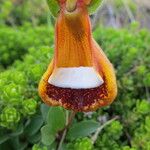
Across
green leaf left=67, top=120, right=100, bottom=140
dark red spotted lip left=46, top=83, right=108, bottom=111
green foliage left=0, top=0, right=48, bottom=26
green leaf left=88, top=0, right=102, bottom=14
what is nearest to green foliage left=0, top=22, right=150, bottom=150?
green leaf left=67, top=120, right=100, bottom=140

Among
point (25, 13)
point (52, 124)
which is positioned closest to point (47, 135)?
point (52, 124)

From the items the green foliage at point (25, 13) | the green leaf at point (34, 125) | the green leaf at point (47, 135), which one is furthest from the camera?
the green foliage at point (25, 13)

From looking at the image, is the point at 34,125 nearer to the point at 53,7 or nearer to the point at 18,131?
the point at 18,131

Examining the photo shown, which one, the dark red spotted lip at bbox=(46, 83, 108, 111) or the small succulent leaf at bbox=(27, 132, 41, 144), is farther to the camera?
the small succulent leaf at bbox=(27, 132, 41, 144)

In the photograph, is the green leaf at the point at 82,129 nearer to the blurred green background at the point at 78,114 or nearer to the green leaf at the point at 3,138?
the blurred green background at the point at 78,114

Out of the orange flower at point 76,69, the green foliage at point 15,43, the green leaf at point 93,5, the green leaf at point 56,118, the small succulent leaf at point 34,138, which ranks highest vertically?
the green leaf at point 93,5

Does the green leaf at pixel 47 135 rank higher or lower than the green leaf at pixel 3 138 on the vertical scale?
higher

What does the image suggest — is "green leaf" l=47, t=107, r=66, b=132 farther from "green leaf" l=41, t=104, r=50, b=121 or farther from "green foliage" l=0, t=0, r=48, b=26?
"green foliage" l=0, t=0, r=48, b=26

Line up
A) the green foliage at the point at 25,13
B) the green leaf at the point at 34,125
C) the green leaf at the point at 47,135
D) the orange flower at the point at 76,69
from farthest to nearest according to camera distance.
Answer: the green foliage at the point at 25,13 < the green leaf at the point at 34,125 < the green leaf at the point at 47,135 < the orange flower at the point at 76,69

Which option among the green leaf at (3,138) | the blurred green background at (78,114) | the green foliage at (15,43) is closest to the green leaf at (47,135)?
the blurred green background at (78,114)
